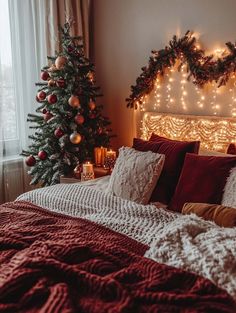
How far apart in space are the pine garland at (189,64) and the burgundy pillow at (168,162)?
2.09 ft

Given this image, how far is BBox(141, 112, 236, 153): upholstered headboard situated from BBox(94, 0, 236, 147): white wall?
94mm

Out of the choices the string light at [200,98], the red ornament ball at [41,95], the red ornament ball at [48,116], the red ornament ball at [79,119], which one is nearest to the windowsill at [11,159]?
the red ornament ball at [48,116]

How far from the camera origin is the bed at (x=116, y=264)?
3.57 feet

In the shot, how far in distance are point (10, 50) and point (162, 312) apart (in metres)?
2.96

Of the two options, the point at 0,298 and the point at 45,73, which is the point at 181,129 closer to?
the point at 45,73

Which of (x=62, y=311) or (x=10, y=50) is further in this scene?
(x=10, y=50)

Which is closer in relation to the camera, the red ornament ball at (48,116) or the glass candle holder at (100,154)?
the red ornament ball at (48,116)

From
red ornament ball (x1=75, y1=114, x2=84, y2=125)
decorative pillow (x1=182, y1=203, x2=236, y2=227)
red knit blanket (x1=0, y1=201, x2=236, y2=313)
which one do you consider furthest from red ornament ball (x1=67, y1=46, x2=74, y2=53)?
red knit blanket (x1=0, y1=201, x2=236, y2=313)

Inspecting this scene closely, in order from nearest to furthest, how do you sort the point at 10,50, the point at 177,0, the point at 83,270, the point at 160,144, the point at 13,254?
1. the point at 83,270
2. the point at 13,254
3. the point at 160,144
4. the point at 177,0
5. the point at 10,50

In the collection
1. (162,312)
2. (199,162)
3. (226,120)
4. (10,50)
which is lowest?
(162,312)

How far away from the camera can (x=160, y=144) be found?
260 centimetres

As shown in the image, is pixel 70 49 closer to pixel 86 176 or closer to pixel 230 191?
pixel 86 176

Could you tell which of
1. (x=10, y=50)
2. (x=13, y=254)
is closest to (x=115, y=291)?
(x=13, y=254)

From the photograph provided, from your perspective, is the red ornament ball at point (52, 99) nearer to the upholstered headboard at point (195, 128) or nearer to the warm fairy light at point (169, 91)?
the upholstered headboard at point (195, 128)
